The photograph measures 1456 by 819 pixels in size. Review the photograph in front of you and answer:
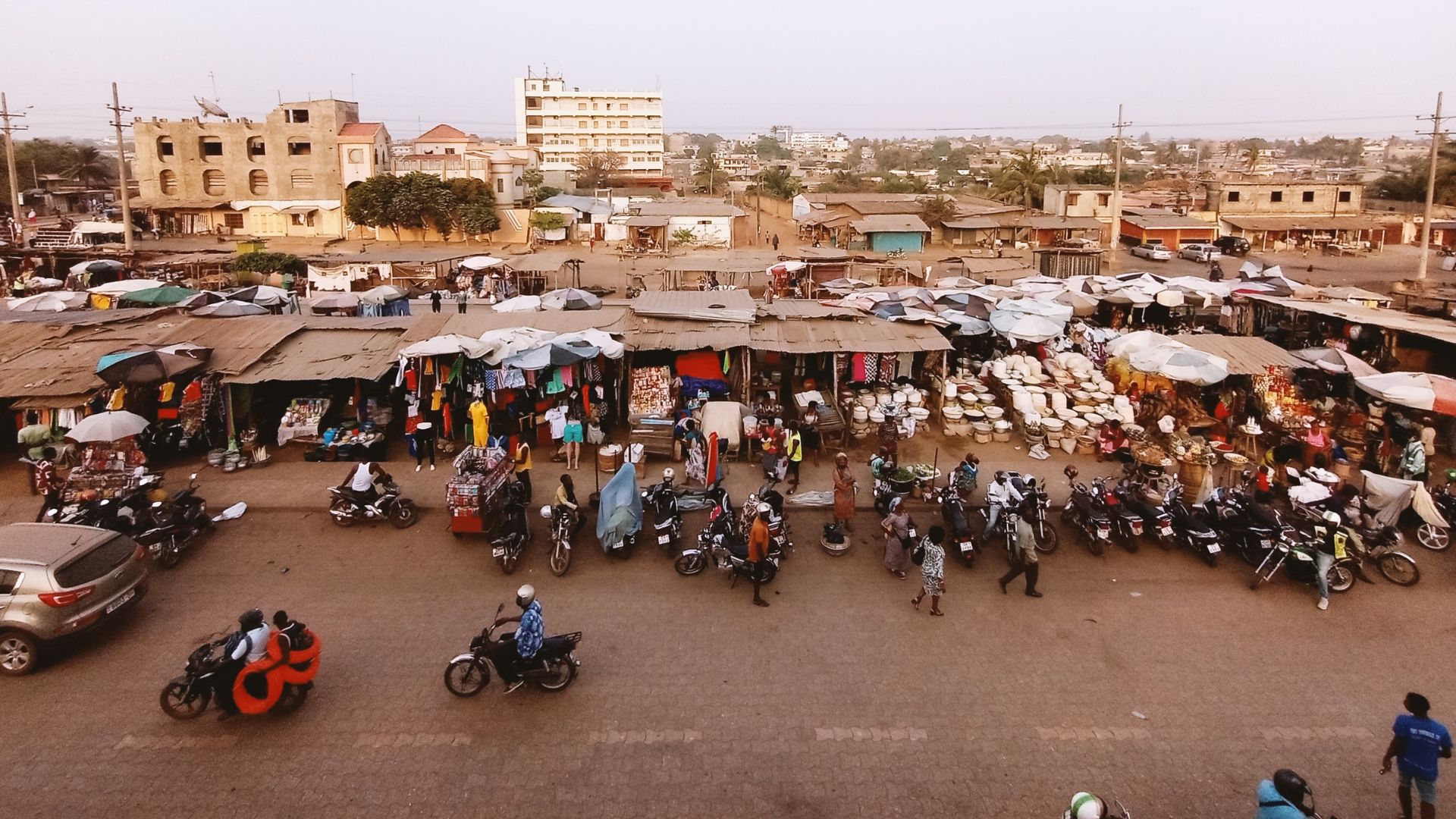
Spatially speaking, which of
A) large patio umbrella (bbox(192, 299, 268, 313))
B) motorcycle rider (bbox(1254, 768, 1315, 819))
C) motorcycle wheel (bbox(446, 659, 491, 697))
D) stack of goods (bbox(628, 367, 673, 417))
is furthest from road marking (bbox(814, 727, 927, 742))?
large patio umbrella (bbox(192, 299, 268, 313))

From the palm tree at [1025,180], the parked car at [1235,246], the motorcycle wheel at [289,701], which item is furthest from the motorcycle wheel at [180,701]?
the palm tree at [1025,180]

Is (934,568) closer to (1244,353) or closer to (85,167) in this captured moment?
(1244,353)

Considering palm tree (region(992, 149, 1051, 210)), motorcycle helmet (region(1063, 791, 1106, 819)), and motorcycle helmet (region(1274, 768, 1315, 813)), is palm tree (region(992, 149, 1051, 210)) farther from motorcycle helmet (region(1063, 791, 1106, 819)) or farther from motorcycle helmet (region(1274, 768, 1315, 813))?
motorcycle helmet (region(1063, 791, 1106, 819))

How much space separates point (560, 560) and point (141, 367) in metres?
8.17

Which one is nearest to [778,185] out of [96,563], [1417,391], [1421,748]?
[1417,391]

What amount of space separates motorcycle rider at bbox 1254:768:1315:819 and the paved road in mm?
1131

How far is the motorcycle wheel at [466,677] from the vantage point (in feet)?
25.1

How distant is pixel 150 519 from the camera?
10.3 meters

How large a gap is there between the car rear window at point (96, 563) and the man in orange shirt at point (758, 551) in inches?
266

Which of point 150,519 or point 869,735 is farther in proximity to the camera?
point 150,519

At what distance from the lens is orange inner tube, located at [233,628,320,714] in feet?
23.5

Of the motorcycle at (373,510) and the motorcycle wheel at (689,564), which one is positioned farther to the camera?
the motorcycle at (373,510)

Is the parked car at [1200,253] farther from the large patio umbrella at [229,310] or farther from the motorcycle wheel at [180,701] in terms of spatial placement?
the motorcycle wheel at [180,701]

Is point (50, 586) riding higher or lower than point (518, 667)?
higher
